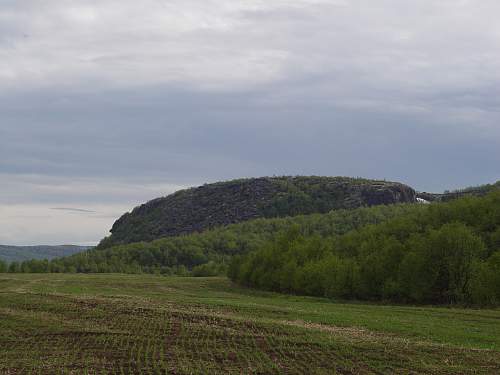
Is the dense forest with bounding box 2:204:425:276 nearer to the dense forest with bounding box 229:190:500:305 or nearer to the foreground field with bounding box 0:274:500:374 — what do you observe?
the dense forest with bounding box 229:190:500:305

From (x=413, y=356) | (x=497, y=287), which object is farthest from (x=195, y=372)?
(x=497, y=287)

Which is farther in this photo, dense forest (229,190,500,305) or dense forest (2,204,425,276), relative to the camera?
dense forest (2,204,425,276)

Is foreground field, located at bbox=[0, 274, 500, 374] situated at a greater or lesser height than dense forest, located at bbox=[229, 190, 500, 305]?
lesser

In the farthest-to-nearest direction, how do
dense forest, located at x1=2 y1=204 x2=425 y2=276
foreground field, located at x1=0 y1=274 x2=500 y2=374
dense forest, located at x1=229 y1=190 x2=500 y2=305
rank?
dense forest, located at x1=2 y1=204 x2=425 y2=276
dense forest, located at x1=229 y1=190 x2=500 y2=305
foreground field, located at x1=0 y1=274 x2=500 y2=374

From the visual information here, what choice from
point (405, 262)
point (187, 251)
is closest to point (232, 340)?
point (405, 262)

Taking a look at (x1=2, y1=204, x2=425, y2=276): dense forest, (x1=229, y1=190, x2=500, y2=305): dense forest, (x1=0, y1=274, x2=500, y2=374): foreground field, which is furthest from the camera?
(x1=2, y1=204, x2=425, y2=276): dense forest

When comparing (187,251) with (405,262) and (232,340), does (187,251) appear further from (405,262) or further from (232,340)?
(232,340)

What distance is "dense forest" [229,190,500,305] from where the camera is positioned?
6581 cm

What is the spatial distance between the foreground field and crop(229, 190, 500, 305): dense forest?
17.1 metres

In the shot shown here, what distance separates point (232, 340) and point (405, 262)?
135 feet

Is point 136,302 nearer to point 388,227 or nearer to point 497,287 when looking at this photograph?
point 497,287

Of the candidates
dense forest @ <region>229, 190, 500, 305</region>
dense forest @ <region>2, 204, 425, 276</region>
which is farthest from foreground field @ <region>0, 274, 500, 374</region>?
dense forest @ <region>2, 204, 425, 276</region>

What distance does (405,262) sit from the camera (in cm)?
6869

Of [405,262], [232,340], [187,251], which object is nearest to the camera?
[232,340]
